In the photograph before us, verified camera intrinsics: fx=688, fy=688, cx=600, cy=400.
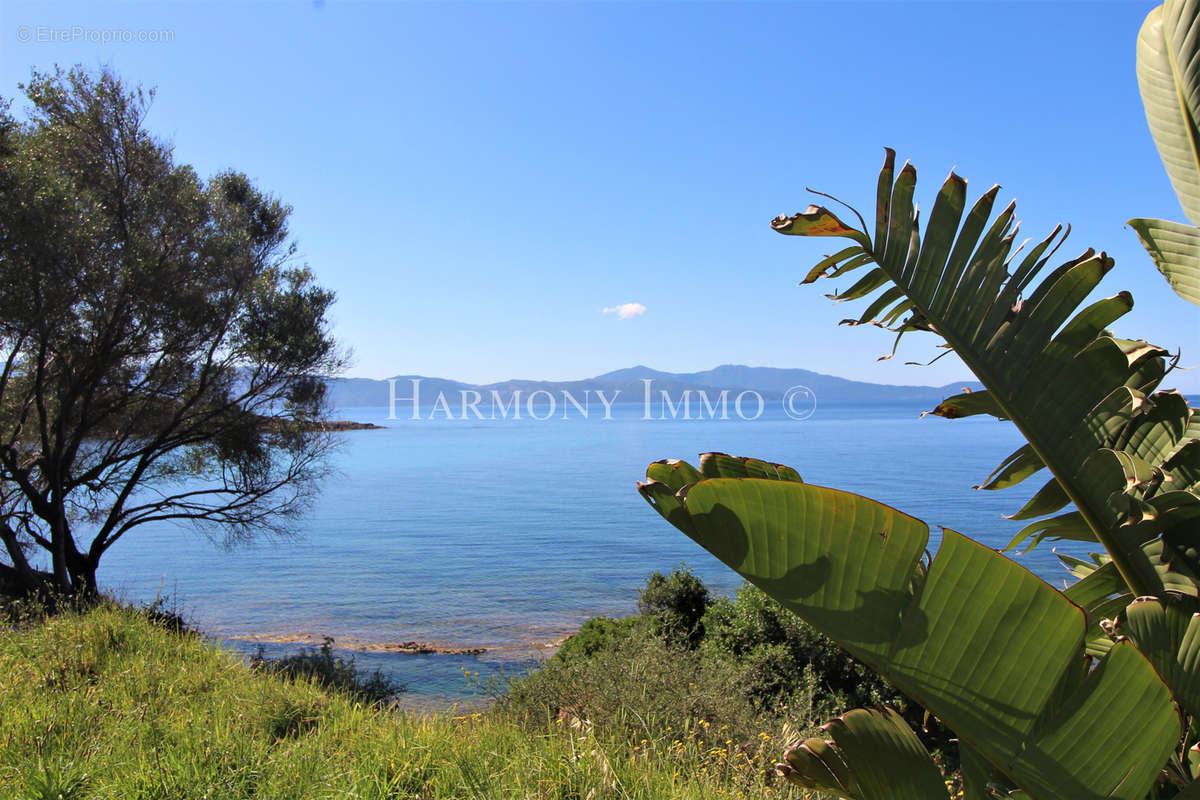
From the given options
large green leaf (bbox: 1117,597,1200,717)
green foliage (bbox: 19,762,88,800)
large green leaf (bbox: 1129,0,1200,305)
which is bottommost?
green foliage (bbox: 19,762,88,800)

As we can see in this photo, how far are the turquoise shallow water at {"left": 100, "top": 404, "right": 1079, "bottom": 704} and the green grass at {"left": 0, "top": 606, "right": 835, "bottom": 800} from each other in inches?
230

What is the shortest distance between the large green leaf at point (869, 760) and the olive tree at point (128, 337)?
1369cm

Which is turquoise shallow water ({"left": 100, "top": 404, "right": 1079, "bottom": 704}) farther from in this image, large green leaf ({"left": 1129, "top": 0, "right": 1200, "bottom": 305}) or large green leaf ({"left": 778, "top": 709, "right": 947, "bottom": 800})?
large green leaf ({"left": 1129, "top": 0, "right": 1200, "bottom": 305})

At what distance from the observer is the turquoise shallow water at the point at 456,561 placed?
16969 mm

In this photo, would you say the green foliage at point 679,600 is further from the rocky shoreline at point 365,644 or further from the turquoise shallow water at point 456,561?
the rocky shoreline at point 365,644

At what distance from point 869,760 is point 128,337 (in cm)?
1561

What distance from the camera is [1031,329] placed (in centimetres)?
208

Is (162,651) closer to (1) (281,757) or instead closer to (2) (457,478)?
(1) (281,757)

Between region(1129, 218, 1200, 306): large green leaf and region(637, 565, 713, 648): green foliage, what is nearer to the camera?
region(1129, 218, 1200, 306): large green leaf

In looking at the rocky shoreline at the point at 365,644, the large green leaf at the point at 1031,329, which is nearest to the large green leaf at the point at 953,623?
the large green leaf at the point at 1031,329

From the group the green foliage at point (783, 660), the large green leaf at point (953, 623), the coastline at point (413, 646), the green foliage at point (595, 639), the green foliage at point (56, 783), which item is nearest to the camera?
the large green leaf at point (953, 623)

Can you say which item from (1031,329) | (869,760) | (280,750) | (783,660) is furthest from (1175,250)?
(783,660)

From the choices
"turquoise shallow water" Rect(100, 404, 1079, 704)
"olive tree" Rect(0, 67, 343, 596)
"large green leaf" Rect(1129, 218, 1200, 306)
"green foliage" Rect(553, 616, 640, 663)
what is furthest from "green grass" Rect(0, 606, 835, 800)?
"olive tree" Rect(0, 67, 343, 596)

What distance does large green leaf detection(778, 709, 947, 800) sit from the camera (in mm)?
1844
